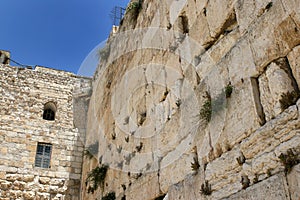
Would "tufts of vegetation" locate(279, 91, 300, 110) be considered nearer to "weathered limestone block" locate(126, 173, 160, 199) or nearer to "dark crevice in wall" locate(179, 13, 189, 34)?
"weathered limestone block" locate(126, 173, 160, 199)

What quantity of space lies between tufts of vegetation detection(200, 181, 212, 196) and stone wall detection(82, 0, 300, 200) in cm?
1

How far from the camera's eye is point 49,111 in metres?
12.1

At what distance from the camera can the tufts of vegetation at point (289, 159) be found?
2952mm

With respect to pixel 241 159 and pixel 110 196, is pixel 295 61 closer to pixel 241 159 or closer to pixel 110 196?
pixel 241 159

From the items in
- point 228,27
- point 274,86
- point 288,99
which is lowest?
point 288,99

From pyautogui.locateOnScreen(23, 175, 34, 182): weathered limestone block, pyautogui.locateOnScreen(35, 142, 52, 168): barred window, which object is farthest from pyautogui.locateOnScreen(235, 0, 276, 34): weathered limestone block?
pyautogui.locateOnScreen(35, 142, 52, 168): barred window

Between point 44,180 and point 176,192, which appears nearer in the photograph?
point 176,192

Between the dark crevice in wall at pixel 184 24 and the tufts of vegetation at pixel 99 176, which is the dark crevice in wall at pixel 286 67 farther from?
the tufts of vegetation at pixel 99 176

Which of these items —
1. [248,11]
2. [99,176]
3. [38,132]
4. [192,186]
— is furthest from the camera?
[38,132]

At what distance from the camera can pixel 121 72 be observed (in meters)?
8.84

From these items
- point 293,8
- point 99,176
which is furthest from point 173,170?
point 99,176

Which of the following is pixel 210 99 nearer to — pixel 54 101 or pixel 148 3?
pixel 148 3

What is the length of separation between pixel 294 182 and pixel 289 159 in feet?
0.61

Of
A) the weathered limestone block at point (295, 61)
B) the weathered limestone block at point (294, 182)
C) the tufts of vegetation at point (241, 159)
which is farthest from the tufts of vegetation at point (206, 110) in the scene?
the weathered limestone block at point (294, 182)
